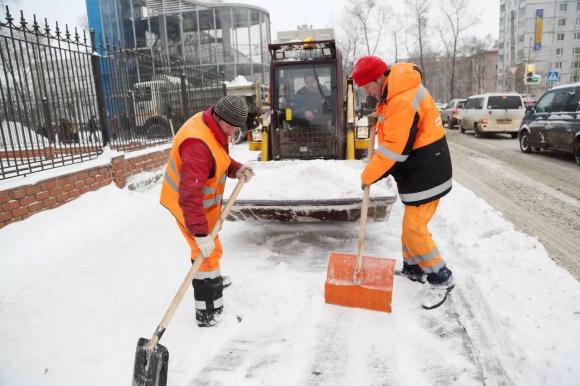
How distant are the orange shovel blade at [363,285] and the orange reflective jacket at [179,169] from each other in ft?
3.70

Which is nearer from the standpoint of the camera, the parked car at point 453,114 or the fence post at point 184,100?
the fence post at point 184,100

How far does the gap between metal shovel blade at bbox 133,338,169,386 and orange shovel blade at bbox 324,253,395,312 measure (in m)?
1.37

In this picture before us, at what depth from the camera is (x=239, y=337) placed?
273cm

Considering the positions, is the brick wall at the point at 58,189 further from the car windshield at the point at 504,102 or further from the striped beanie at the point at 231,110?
the car windshield at the point at 504,102

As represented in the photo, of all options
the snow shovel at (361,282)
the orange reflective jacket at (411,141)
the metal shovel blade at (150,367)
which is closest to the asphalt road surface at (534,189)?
the orange reflective jacket at (411,141)

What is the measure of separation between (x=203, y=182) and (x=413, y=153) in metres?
1.61

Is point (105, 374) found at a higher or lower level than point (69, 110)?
lower

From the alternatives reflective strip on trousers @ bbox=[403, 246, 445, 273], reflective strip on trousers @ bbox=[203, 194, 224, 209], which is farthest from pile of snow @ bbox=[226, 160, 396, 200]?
reflective strip on trousers @ bbox=[203, 194, 224, 209]

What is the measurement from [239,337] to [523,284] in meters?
2.37

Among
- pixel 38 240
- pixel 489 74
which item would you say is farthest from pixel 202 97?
pixel 489 74

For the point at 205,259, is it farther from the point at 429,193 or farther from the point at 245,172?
the point at 429,193

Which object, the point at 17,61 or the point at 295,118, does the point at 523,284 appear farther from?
the point at 17,61

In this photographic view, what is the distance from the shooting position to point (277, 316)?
295 centimetres

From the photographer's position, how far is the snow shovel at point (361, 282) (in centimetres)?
294
